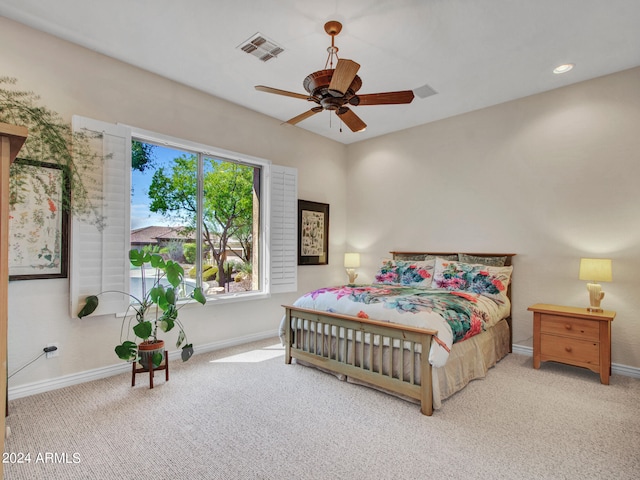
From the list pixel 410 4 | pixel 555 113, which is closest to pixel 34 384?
pixel 410 4

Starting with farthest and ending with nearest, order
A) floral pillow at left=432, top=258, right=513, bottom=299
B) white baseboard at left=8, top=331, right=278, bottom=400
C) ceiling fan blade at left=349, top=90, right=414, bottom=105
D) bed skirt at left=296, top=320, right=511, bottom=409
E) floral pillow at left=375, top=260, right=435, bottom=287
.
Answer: floral pillow at left=375, top=260, right=435, bottom=287, floral pillow at left=432, top=258, right=513, bottom=299, white baseboard at left=8, top=331, right=278, bottom=400, bed skirt at left=296, top=320, right=511, bottom=409, ceiling fan blade at left=349, top=90, right=414, bottom=105

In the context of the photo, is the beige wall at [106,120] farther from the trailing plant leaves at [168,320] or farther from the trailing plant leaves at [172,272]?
the trailing plant leaves at [172,272]

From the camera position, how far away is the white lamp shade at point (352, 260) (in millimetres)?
5387

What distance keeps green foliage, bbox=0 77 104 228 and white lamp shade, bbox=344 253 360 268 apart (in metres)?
3.35

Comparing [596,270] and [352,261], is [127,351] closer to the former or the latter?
[352,261]

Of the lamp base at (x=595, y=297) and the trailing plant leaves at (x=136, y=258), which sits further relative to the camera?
the lamp base at (x=595, y=297)

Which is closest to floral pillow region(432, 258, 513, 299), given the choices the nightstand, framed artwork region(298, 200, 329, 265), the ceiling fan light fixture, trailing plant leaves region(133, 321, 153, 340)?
the nightstand

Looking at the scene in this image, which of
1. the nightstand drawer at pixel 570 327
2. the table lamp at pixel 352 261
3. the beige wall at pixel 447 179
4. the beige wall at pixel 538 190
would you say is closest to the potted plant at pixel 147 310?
the beige wall at pixel 447 179

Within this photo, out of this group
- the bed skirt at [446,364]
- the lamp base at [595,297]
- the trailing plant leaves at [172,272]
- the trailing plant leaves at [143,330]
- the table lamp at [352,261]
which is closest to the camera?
the bed skirt at [446,364]

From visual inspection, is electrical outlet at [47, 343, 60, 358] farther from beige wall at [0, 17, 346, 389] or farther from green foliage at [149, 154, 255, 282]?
green foliage at [149, 154, 255, 282]

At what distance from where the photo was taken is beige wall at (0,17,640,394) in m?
2.96

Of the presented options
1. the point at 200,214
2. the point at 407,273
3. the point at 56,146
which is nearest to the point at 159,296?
the point at 200,214

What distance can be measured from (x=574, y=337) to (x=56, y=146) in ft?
16.2

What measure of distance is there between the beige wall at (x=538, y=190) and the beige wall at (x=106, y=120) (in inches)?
78.0
